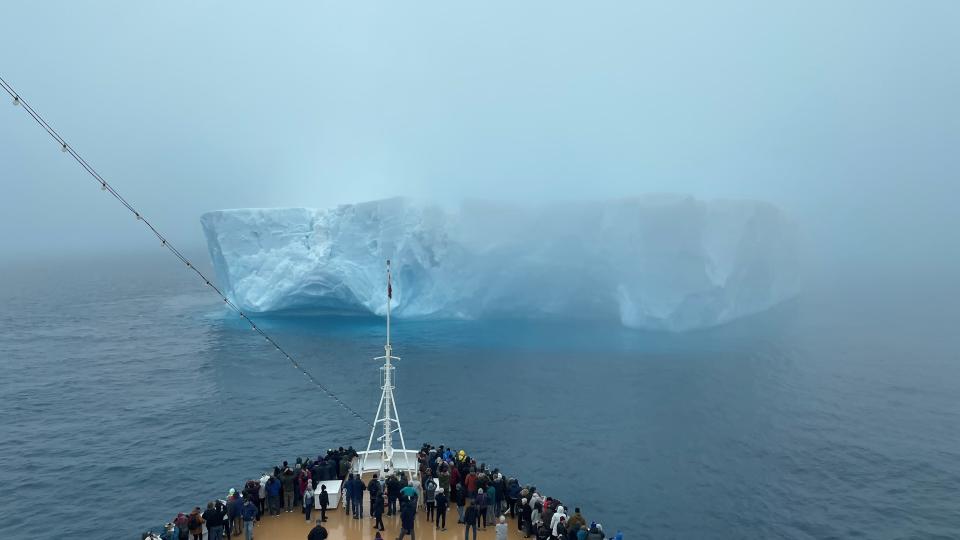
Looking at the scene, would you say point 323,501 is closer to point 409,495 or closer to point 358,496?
point 358,496

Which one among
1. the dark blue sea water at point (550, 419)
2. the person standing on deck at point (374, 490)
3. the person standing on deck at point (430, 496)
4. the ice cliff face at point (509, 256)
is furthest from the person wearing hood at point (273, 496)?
the ice cliff face at point (509, 256)

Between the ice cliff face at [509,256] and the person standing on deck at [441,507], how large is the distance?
31.6 m

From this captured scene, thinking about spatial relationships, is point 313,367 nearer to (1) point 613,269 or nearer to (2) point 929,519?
(1) point 613,269

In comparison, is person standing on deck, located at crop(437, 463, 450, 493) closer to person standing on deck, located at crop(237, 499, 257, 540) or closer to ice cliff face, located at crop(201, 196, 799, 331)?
person standing on deck, located at crop(237, 499, 257, 540)

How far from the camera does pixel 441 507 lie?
1094 centimetres

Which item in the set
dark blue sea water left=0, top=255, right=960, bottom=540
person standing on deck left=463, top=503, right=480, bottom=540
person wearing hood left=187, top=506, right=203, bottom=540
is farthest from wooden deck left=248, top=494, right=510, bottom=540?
dark blue sea water left=0, top=255, right=960, bottom=540

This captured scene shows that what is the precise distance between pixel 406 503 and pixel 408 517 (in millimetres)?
324

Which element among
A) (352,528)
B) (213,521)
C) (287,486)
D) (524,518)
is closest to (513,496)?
(524,518)

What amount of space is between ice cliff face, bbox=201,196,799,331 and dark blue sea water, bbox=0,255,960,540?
2.60 meters

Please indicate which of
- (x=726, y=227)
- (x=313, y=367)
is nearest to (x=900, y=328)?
(x=726, y=227)

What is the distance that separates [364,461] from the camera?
45.0 ft

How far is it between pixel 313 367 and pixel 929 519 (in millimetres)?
27767

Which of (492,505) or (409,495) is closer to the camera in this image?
(409,495)

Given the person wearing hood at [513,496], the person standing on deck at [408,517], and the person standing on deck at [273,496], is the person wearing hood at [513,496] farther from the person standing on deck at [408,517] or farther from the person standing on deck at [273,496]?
the person standing on deck at [273,496]
